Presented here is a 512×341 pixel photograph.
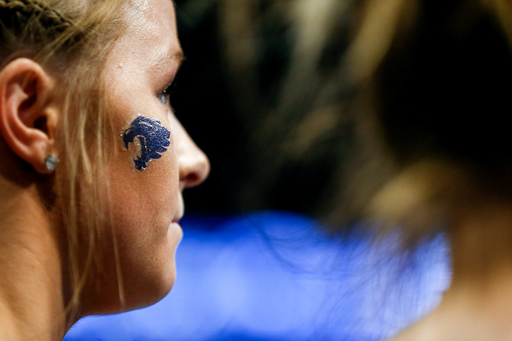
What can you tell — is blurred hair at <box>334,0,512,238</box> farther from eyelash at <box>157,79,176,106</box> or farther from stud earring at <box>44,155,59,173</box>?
stud earring at <box>44,155,59,173</box>

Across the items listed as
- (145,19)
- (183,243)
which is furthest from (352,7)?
(183,243)

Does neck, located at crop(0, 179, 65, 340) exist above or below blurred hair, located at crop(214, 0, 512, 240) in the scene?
below

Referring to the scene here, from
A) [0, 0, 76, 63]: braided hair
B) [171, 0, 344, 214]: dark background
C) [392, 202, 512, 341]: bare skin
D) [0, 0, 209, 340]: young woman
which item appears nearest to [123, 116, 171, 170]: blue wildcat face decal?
[0, 0, 209, 340]: young woman

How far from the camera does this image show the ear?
17.5 inches

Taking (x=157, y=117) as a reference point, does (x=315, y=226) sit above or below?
below

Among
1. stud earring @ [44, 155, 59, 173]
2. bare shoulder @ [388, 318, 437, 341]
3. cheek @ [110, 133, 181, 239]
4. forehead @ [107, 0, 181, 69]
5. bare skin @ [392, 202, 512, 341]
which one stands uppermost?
forehead @ [107, 0, 181, 69]

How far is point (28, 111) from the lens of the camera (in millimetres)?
462

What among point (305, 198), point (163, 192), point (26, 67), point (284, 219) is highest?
point (26, 67)

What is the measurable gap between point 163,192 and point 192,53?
57 centimetres

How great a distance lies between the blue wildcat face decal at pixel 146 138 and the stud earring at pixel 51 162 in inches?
3.0

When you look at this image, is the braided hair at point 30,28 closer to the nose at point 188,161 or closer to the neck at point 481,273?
the nose at point 188,161

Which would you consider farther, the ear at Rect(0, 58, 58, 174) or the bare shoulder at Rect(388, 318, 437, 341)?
the bare shoulder at Rect(388, 318, 437, 341)

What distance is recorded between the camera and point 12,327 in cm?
47

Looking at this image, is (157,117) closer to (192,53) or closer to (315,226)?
(315,226)
